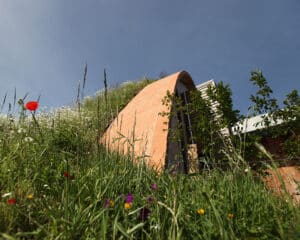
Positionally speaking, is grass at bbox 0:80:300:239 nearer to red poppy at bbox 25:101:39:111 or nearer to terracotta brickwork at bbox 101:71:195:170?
red poppy at bbox 25:101:39:111

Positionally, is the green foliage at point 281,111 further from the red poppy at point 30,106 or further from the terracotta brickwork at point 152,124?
the red poppy at point 30,106

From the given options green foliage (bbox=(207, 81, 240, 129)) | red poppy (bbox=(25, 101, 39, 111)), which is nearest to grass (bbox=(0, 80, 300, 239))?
red poppy (bbox=(25, 101, 39, 111))

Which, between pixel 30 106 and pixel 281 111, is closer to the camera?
pixel 30 106

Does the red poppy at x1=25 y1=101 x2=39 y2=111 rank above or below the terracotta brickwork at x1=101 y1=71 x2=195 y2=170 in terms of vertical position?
below

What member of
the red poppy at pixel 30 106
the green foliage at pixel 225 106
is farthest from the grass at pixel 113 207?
the green foliage at pixel 225 106

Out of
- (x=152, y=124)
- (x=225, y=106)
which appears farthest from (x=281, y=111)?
(x=152, y=124)

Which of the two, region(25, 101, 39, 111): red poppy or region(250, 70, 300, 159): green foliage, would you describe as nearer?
region(25, 101, 39, 111): red poppy

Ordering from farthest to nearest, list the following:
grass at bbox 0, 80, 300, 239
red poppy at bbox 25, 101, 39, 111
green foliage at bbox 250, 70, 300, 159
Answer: green foliage at bbox 250, 70, 300, 159
red poppy at bbox 25, 101, 39, 111
grass at bbox 0, 80, 300, 239

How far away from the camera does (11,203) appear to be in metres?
1.37

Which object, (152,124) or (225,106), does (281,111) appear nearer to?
(225,106)

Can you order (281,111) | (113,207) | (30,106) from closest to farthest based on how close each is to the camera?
(113,207) < (30,106) < (281,111)

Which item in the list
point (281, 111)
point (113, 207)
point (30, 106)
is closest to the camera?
point (113, 207)

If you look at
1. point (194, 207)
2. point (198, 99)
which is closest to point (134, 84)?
point (198, 99)

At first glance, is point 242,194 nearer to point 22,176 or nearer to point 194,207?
point 194,207
